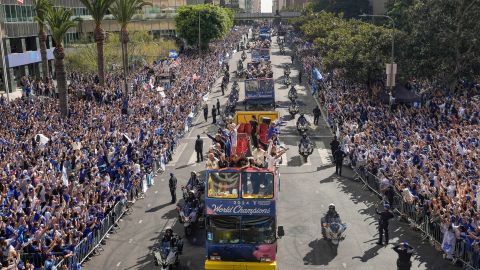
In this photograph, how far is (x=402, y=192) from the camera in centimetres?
1995

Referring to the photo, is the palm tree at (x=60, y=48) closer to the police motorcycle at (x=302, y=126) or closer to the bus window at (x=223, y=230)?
the police motorcycle at (x=302, y=126)

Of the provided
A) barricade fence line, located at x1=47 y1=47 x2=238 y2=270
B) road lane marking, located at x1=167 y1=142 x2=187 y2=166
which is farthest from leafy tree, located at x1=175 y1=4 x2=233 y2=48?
barricade fence line, located at x1=47 y1=47 x2=238 y2=270

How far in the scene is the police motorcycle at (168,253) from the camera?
1577cm

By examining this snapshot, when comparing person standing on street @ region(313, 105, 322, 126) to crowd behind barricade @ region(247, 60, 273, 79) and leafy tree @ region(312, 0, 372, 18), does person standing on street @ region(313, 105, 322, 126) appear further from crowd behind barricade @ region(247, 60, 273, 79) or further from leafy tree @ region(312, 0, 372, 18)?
leafy tree @ region(312, 0, 372, 18)

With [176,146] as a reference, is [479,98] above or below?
above

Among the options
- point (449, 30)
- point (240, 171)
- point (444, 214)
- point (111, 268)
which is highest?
point (449, 30)

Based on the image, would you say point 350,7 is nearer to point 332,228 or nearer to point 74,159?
point 74,159

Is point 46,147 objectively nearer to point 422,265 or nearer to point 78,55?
point 422,265

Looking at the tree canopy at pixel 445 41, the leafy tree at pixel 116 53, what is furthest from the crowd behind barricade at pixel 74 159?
the tree canopy at pixel 445 41

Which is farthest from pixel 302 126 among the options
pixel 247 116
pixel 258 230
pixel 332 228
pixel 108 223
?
pixel 258 230

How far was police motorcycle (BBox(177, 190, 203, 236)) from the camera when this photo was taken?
1873 centimetres

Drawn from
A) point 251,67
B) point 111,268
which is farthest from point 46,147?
point 251,67

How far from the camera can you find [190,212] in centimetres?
1892

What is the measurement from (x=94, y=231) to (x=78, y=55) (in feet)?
138
